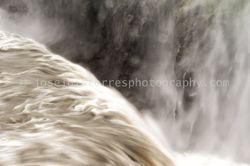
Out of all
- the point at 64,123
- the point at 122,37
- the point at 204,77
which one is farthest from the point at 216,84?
the point at 64,123

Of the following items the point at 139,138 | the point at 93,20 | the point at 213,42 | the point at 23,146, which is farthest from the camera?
the point at 93,20

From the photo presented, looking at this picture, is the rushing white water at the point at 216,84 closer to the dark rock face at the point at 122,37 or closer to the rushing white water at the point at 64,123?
the dark rock face at the point at 122,37

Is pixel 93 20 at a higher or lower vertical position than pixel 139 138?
higher

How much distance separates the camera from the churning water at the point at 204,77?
604cm

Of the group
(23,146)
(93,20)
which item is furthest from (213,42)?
(23,146)

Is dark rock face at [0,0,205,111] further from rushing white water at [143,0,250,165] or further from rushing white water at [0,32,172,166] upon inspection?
rushing white water at [0,32,172,166]

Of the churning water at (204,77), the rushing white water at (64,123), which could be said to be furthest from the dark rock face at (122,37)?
the rushing white water at (64,123)

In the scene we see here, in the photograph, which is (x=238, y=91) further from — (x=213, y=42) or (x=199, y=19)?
(x=199, y=19)

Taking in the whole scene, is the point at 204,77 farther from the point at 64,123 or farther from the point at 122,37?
the point at 64,123

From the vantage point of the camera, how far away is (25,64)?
15.2 ft

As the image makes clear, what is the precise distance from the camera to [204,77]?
6.48 m

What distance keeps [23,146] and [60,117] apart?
52 cm

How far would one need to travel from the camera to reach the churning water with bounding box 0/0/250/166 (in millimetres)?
6039

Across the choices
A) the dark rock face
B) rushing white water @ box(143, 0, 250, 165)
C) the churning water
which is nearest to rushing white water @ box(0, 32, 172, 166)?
the churning water
